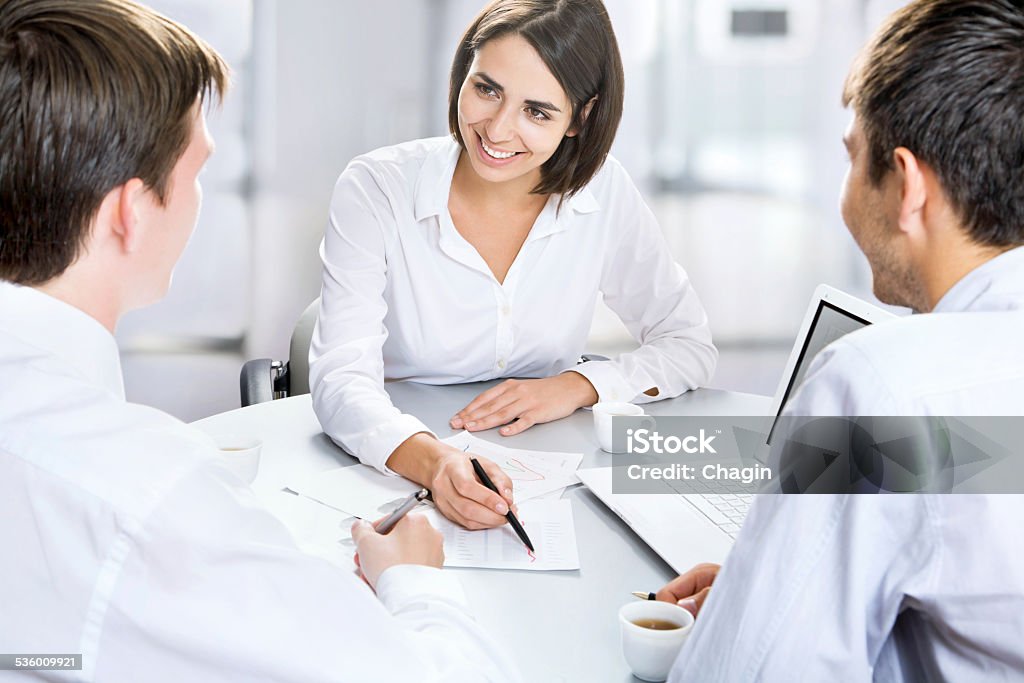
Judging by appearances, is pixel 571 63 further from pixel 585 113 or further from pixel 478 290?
pixel 478 290

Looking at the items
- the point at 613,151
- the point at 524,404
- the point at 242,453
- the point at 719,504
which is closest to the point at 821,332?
the point at 719,504

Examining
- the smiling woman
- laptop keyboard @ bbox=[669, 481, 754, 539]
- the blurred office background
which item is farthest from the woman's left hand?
the blurred office background

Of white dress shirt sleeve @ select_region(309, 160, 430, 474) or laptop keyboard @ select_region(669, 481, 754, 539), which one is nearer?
laptop keyboard @ select_region(669, 481, 754, 539)

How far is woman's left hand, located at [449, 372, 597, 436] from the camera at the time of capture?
1694mm

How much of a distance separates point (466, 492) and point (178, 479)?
0.61 meters

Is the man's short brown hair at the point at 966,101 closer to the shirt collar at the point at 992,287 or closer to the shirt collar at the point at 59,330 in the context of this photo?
the shirt collar at the point at 992,287

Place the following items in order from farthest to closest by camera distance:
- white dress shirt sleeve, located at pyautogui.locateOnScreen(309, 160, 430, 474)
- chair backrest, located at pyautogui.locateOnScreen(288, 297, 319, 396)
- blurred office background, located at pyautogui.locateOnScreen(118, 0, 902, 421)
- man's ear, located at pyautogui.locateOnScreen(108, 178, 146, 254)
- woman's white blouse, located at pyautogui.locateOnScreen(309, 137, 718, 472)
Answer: blurred office background, located at pyautogui.locateOnScreen(118, 0, 902, 421), chair backrest, located at pyautogui.locateOnScreen(288, 297, 319, 396), woman's white blouse, located at pyautogui.locateOnScreen(309, 137, 718, 472), white dress shirt sleeve, located at pyautogui.locateOnScreen(309, 160, 430, 474), man's ear, located at pyautogui.locateOnScreen(108, 178, 146, 254)

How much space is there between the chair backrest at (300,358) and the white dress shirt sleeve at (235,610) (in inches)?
54.5

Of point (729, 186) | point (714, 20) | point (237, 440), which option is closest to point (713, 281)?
point (729, 186)

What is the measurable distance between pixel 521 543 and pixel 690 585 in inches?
9.7

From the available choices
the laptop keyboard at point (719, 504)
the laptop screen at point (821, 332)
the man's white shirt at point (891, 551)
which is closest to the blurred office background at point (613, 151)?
the laptop screen at point (821, 332)

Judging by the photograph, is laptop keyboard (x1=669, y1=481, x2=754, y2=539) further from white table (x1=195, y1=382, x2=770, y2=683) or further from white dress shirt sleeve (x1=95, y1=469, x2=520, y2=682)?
white dress shirt sleeve (x1=95, y1=469, x2=520, y2=682)

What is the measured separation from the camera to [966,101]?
35.1 inches

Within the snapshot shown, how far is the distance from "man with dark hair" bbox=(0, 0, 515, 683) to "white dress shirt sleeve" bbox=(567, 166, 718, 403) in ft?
3.60
